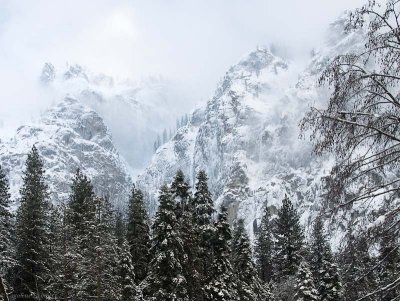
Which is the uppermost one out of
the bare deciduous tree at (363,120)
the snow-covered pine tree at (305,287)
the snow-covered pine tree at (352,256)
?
the snow-covered pine tree at (305,287)

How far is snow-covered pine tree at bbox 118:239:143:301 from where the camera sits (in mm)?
32094

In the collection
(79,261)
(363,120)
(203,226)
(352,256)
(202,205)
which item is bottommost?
(352,256)

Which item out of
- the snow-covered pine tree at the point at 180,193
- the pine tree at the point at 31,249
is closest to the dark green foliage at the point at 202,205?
the snow-covered pine tree at the point at 180,193

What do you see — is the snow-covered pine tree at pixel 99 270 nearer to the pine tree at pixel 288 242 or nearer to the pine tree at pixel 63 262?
the pine tree at pixel 63 262

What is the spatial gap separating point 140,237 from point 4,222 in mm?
10322

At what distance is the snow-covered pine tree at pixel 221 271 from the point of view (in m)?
31.3

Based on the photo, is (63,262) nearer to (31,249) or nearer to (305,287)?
(31,249)

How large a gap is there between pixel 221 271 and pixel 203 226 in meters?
3.25

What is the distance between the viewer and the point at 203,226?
34031 millimetres

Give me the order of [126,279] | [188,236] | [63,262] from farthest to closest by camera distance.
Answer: [63,262] → [126,279] → [188,236]

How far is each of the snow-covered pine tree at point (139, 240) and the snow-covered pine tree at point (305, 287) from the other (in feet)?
38.1

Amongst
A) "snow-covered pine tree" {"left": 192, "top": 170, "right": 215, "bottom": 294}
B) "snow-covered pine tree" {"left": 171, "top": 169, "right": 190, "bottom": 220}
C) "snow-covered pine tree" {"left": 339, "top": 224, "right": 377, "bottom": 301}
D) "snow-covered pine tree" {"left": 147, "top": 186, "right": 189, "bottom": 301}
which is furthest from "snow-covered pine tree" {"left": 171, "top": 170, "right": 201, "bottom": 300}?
Answer: "snow-covered pine tree" {"left": 339, "top": 224, "right": 377, "bottom": 301}

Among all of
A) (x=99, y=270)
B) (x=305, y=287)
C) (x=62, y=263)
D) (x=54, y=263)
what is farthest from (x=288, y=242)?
(x=99, y=270)

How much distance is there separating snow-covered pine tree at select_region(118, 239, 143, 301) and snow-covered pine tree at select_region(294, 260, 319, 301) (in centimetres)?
1219
